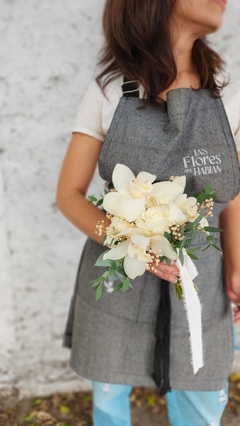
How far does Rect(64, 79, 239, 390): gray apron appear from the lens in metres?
1.11

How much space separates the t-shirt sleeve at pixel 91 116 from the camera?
4.04ft

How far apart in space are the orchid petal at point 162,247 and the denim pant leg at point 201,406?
0.74m

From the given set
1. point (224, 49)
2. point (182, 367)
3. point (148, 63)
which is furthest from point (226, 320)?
point (224, 49)

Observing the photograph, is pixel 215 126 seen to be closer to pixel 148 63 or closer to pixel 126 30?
pixel 148 63

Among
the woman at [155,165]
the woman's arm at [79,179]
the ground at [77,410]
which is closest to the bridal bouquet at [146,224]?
the woman at [155,165]

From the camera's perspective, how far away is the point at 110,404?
144cm

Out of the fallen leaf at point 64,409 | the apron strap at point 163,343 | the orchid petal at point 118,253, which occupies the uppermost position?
the orchid petal at point 118,253

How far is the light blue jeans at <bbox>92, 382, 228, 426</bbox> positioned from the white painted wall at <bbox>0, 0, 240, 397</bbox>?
65cm

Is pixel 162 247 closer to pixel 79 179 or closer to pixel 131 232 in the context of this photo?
pixel 131 232

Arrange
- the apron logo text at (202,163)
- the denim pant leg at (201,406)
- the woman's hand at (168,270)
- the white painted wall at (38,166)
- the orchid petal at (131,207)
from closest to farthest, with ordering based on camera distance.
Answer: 1. the orchid petal at (131,207)
2. the woman's hand at (168,270)
3. the apron logo text at (202,163)
4. the denim pant leg at (201,406)
5. the white painted wall at (38,166)

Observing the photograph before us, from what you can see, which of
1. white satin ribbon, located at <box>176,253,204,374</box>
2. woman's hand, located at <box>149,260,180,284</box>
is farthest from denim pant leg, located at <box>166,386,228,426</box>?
woman's hand, located at <box>149,260,180,284</box>

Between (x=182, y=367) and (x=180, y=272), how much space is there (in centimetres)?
60

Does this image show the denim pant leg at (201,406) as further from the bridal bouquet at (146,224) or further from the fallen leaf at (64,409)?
the fallen leaf at (64,409)

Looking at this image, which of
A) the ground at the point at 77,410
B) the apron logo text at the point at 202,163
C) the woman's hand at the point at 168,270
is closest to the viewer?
the woman's hand at the point at 168,270
